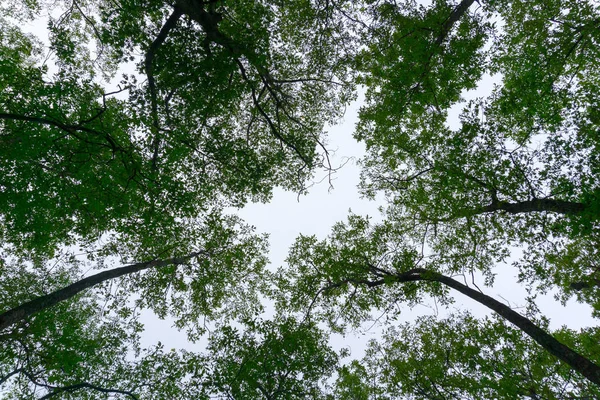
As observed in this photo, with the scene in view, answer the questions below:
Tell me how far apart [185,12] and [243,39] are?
5.92 ft

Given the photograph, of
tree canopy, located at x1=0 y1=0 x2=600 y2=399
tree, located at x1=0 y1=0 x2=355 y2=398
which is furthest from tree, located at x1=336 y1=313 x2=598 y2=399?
tree, located at x1=0 y1=0 x2=355 y2=398

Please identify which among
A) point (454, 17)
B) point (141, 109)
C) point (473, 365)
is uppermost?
point (454, 17)

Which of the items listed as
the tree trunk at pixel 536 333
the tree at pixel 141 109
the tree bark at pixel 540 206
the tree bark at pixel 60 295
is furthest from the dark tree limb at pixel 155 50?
the tree bark at pixel 540 206

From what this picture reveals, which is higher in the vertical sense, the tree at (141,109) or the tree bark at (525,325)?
the tree at (141,109)

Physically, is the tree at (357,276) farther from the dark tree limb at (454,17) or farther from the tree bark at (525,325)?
the dark tree limb at (454,17)

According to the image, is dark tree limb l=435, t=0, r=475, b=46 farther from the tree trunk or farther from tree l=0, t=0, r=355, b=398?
the tree trunk

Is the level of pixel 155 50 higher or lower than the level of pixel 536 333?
higher

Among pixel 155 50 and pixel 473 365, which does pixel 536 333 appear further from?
pixel 155 50

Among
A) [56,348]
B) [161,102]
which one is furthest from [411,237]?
[56,348]

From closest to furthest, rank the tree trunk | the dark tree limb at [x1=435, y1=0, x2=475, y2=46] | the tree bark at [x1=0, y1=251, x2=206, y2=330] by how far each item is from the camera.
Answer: the tree trunk
the tree bark at [x1=0, y1=251, x2=206, y2=330]
the dark tree limb at [x1=435, y1=0, x2=475, y2=46]

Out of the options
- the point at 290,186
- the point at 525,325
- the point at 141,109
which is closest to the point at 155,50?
the point at 141,109

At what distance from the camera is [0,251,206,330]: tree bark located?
8.34 metres

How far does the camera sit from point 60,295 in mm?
9328

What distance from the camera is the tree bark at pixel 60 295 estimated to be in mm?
8343
